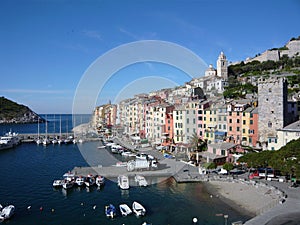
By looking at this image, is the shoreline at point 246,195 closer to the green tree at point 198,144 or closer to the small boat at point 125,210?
the small boat at point 125,210

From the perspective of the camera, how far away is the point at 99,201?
24906 mm

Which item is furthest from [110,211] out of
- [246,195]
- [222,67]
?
[222,67]

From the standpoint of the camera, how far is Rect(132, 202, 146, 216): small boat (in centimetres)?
2120

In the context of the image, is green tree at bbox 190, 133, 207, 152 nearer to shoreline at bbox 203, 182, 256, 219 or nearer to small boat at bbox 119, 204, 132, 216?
shoreline at bbox 203, 182, 256, 219

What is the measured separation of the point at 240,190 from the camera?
83.8 ft

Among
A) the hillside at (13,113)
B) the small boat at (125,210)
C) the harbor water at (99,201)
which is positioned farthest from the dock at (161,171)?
the hillside at (13,113)

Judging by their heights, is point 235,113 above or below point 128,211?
above

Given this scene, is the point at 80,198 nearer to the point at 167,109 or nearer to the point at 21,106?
the point at 167,109

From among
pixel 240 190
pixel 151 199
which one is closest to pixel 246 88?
pixel 240 190

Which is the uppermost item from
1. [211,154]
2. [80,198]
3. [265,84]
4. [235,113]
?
[265,84]

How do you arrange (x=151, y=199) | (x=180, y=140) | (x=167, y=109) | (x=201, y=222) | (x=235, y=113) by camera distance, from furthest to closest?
1. (x=167, y=109)
2. (x=180, y=140)
3. (x=235, y=113)
4. (x=151, y=199)
5. (x=201, y=222)

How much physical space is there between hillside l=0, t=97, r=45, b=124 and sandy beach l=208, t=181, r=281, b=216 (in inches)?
6158

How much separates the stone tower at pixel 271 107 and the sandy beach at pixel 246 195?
9.64 meters

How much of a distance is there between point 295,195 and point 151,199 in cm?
1134
